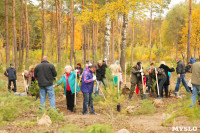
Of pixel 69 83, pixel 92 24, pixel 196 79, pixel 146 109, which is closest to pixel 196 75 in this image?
pixel 196 79

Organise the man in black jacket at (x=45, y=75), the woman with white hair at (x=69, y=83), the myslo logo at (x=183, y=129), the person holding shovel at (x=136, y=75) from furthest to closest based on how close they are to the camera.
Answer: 1. the person holding shovel at (x=136, y=75)
2. the woman with white hair at (x=69, y=83)
3. the man in black jacket at (x=45, y=75)
4. the myslo logo at (x=183, y=129)

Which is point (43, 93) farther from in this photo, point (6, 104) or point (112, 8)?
point (112, 8)

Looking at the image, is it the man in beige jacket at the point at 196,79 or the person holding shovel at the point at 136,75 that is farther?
the person holding shovel at the point at 136,75

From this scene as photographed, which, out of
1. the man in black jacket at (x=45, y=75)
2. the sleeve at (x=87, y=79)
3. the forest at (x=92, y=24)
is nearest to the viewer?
the man in black jacket at (x=45, y=75)

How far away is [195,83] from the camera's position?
6703mm

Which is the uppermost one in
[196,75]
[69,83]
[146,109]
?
[196,75]

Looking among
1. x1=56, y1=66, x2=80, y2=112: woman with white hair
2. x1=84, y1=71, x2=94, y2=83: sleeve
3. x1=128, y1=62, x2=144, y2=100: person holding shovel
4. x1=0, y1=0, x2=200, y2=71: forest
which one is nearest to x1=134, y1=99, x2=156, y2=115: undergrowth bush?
x1=84, y1=71, x2=94, y2=83: sleeve

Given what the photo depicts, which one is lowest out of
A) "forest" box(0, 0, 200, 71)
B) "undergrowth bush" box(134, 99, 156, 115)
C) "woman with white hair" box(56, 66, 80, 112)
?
"undergrowth bush" box(134, 99, 156, 115)

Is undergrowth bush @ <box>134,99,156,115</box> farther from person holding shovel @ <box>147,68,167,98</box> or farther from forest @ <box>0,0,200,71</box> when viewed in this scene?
forest @ <box>0,0,200,71</box>

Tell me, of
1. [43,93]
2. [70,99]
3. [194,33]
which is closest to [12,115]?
[43,93]

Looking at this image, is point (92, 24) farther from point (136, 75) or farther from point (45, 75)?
point (45, 75)

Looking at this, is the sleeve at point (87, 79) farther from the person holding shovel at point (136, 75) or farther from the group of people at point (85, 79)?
the person holding shovel at point (136, 75)

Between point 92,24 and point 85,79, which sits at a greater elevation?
point 92,24

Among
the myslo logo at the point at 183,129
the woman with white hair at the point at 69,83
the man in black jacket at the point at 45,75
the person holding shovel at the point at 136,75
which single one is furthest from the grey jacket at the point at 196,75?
the man in black jacket at the point at 45,75
